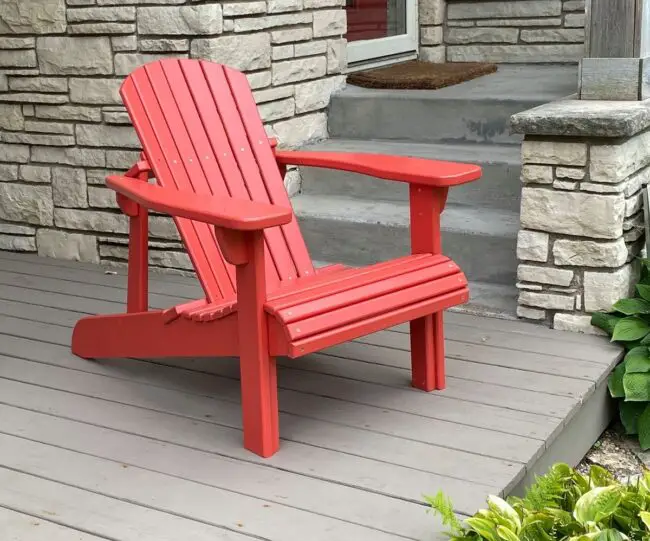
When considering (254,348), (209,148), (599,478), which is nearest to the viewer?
(599,478)

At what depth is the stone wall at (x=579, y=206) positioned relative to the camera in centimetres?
292

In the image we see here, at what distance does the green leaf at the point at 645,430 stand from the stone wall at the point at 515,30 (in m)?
2.35

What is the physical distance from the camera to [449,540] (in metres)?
1.97

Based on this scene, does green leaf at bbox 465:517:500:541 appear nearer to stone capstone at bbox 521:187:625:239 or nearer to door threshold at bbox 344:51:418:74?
stone capstone at bbox 521:187:625:239

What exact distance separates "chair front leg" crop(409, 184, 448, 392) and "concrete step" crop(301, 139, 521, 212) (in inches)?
40.7

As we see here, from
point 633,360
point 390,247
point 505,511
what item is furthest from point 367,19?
point 505,511

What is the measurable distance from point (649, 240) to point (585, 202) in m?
0.28

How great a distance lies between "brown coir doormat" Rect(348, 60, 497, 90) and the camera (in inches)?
167

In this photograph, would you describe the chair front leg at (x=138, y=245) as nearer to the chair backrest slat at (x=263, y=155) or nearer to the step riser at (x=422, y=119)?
the chair backrest slat at (x=263, y=155)

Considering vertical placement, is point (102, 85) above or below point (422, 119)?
above

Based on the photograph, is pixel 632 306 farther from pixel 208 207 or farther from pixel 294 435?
pixel 208 207

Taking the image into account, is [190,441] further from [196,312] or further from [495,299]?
[495,299]

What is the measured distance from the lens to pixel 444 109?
402 centimetres

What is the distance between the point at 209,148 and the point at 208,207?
0.72 m
